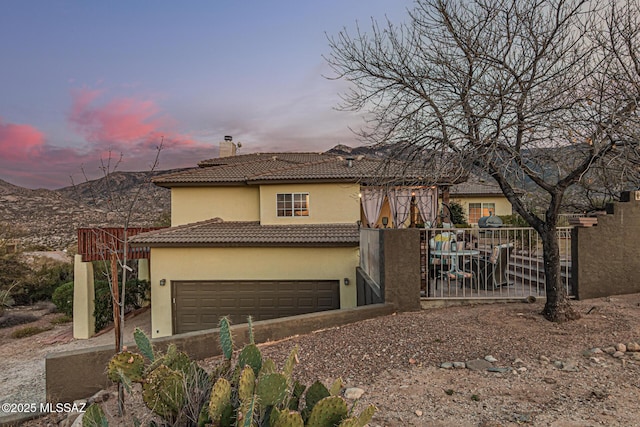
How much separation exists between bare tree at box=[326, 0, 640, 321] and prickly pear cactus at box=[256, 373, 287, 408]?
15.1 feet

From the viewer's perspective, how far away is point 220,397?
241 centimetres

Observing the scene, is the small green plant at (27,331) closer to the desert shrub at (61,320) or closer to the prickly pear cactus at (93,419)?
the desert shrub at (61,320)

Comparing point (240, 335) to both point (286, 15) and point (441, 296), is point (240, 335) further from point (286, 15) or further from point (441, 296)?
point (286, 15)

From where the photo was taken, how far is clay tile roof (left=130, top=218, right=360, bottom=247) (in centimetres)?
1191

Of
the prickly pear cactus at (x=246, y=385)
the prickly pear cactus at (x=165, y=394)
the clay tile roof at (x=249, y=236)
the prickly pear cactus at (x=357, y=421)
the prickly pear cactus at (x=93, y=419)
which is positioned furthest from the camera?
the clay tile roof at (x=249, y=236)

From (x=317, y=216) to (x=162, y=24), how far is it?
30.4 feet

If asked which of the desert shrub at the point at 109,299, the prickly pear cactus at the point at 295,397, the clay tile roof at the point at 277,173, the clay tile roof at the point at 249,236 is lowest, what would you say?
the desert shrub at the point at 109,299

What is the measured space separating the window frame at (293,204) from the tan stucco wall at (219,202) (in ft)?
4.63

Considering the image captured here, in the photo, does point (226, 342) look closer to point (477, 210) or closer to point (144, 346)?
point (144, 346)

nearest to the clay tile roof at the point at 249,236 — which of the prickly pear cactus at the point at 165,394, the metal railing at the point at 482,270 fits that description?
the metal railing at the point at 482,270

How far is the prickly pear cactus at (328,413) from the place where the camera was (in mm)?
2480

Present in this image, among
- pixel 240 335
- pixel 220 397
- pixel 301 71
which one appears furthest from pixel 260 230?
pixel 220 397

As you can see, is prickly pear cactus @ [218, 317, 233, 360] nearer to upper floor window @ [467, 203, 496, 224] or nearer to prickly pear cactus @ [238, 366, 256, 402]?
prickly pear cactus @ [238, 366, 256, 402]

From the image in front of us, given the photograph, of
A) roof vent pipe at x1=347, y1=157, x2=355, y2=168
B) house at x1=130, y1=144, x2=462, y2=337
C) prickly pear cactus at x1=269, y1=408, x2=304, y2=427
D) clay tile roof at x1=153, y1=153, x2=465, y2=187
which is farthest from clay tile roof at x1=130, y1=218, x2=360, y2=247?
prickly pear cactus at x1=269, y1=408, x2=304, y2=427
